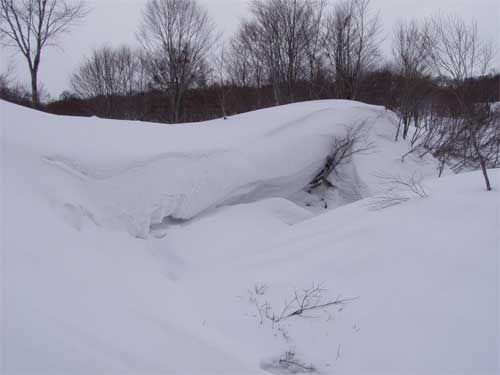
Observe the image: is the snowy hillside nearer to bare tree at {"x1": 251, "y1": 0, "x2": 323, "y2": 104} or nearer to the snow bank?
the snow bank

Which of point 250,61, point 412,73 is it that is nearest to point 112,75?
point 250,61

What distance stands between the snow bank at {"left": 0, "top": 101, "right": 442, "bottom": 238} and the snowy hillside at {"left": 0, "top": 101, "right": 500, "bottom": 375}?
33 mm

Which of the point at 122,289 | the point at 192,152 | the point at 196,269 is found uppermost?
the point at 192,152

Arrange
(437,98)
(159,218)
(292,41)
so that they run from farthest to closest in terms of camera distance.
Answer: (292,41) < (437,98) < (159,218)

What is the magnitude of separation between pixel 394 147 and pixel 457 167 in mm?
1702

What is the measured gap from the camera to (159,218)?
5.51 meters

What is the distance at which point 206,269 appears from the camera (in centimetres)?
454

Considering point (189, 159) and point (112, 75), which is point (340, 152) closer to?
point (189, 159)

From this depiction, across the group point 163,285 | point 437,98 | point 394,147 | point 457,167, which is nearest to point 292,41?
point 437,98

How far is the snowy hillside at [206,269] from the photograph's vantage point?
90.5 inches

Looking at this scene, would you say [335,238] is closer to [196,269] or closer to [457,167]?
[196,269]

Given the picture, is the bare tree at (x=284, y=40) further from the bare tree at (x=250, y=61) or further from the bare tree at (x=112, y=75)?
the bare tree at (x=112, y=75)

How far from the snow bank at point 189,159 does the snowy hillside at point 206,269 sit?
1.3 inches

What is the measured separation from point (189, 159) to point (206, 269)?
2410 millimetres
